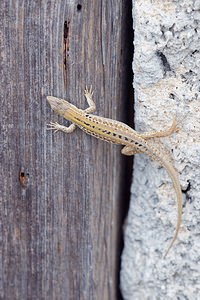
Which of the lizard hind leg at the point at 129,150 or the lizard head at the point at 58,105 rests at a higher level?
the lizard head at the point at 58,105

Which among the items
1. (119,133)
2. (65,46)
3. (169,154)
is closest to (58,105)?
(65,46)

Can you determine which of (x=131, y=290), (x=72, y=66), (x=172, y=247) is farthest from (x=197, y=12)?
(x=131, y=290)

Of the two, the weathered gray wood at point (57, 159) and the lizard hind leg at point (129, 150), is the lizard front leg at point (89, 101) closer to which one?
the weathered gray wood at point (57, 159)

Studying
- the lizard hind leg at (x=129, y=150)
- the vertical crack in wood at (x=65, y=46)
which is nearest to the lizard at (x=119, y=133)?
the lizard hind leg at (x=129, y=150)

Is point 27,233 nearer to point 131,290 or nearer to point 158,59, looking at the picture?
point 131,290

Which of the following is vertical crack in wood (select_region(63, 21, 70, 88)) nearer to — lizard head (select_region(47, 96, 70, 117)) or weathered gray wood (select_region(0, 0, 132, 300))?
weathered gray wood (select_region(0, 0, 132, 300))
